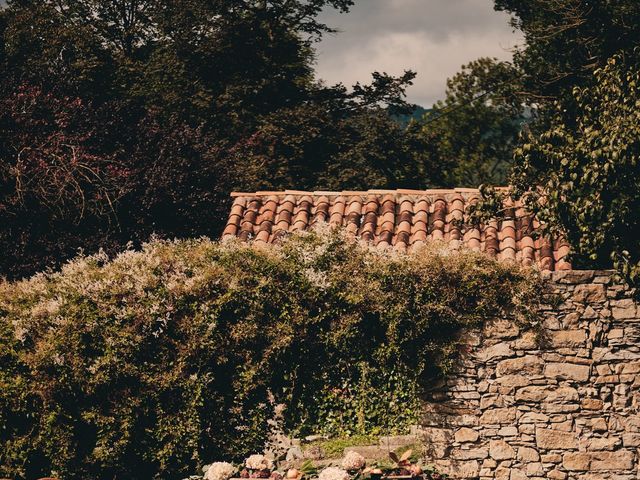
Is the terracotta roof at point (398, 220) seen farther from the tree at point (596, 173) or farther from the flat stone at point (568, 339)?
the flat stone at point (568, 339)

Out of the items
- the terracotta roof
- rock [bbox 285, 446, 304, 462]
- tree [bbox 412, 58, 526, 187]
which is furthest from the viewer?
tree [bbox 412, 58, 526, 187]

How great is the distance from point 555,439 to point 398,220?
4.84 metres

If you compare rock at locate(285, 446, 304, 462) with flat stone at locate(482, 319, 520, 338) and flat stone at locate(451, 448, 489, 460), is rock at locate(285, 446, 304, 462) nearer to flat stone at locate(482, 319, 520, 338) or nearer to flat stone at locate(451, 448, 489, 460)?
flat stone at locate(451, 448, 489, 460)

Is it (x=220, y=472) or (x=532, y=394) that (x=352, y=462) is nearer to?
(x=220, y=472)

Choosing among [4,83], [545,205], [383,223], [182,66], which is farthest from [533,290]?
[182,66]

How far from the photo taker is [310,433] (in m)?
9.48

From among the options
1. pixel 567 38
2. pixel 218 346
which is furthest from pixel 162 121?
pixel 218 346

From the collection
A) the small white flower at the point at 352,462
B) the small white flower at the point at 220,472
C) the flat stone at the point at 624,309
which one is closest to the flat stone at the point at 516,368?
the flat stone at the point at 624,309

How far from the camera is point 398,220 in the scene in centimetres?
1330

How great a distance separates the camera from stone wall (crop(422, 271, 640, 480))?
955 centimetres

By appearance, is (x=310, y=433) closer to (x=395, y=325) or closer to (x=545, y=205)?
(x=395, y=325)

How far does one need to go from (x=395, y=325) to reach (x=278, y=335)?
136cm

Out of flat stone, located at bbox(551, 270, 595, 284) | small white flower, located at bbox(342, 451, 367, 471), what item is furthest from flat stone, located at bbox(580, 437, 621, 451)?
small white flower, located at bbox(342, 451, 367, 471)

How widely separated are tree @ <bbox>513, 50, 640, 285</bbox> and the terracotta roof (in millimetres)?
1302
